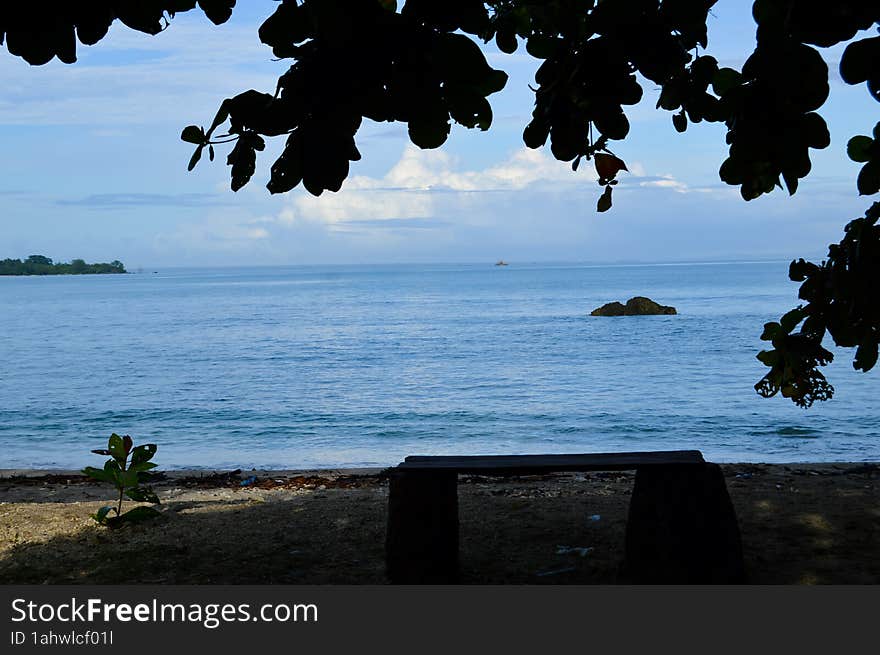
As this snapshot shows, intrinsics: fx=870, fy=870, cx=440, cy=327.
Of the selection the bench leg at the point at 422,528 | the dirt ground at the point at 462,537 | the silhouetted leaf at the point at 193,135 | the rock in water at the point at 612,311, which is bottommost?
the dirt ground at the point at 462,537

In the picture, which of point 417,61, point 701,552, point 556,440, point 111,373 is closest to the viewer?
point 417,61

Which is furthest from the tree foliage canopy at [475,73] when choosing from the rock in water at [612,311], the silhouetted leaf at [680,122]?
the rock in water at [612,311]

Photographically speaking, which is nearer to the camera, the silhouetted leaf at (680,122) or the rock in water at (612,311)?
the silhouetted leaf at (680,122)

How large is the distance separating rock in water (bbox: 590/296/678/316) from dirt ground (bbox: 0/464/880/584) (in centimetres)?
3802

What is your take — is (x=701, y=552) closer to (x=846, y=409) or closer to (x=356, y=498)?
(x=356, y=498)

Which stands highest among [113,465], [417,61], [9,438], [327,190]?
[417,61]

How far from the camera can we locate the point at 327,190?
9.28 feet

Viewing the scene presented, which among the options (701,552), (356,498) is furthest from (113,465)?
(701,552)

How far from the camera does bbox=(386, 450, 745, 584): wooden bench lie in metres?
4.83

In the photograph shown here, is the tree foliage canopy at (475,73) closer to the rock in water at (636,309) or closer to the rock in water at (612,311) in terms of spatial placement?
the rock in water at (636,309)

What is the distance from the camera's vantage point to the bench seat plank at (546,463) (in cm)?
484

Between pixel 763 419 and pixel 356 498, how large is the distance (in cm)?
1234

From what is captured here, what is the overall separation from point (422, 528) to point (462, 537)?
1289mm

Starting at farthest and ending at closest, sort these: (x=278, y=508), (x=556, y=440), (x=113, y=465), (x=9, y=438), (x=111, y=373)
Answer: (x=111, y=373) < (x=9, y=438) < (x=556, y=440) < (x=278, y=508) < (x=113, y=465)
